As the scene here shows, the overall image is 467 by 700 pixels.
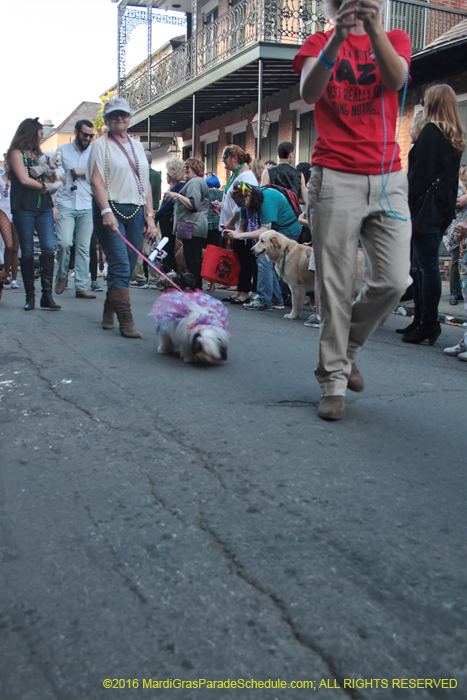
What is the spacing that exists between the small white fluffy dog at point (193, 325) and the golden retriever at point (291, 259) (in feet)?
9.19

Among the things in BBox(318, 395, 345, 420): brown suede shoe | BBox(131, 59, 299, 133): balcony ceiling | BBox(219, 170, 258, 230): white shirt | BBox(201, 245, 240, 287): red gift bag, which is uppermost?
BBox(131, 59, 299, 133): balcony ceiling

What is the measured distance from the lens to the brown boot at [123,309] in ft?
19.1

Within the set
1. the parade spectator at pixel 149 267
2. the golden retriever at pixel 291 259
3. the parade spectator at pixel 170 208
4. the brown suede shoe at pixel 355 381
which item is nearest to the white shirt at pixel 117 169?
the golden retriever at pixel 291 259

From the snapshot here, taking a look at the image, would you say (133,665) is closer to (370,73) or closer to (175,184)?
(370,73)

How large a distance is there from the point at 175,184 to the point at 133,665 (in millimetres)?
9294

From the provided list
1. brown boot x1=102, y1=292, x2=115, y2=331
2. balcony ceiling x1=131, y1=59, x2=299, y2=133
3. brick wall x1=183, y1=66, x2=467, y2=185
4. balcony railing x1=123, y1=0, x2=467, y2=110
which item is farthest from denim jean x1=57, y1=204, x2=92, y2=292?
balcony ceiling x1=131, y1=59, x2=299, y2=133

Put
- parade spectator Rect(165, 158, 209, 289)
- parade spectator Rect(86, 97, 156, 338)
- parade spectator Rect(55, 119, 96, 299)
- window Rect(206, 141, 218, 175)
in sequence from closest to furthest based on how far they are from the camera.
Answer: parade spectator Rect(86, 97, 156, 338)
parade spectator Rect(55, 119, 96, 299)
parade spectator Rect(165, 158, 209, 289)
window Rect(206, 141, 218, 175)

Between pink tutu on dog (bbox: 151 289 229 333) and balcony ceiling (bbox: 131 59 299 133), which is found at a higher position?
balcony ceiling (bbox: 131 59 299 133)

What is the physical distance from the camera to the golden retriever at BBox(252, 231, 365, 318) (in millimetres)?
7465

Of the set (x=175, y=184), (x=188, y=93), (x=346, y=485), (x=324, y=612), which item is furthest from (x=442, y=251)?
(x=324, y=612)

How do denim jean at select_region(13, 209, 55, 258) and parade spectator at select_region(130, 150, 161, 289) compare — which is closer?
denim jean at select_region(13, 209, 55, 258)

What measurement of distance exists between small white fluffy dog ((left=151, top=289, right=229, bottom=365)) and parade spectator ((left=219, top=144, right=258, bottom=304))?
3.90 m

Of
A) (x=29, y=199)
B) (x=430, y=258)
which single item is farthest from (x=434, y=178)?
(x=29, y=199)

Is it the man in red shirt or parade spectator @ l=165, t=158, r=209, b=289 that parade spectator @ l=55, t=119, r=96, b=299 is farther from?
the man in red shirt
